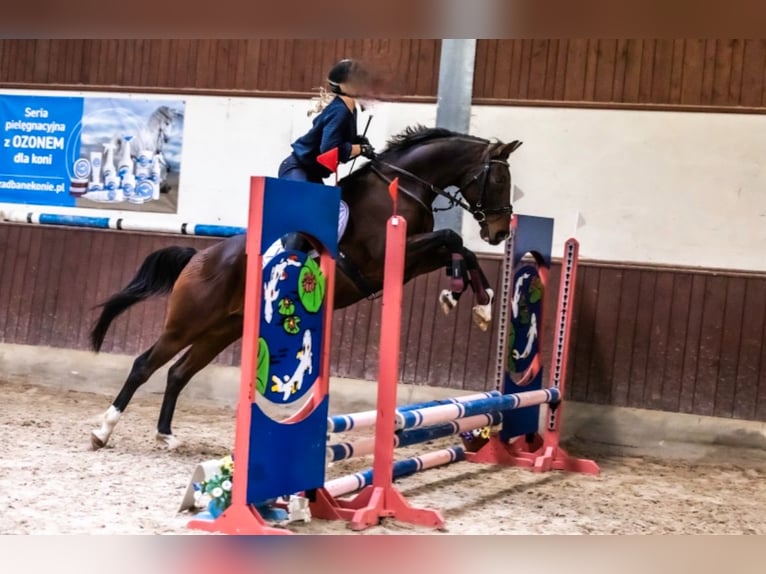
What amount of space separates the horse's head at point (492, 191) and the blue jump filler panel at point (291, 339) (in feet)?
3.79

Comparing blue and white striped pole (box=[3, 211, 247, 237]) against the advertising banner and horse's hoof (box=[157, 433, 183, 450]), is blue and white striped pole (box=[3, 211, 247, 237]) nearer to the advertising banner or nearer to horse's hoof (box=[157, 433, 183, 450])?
the advertising banner

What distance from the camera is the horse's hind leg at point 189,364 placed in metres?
3.78

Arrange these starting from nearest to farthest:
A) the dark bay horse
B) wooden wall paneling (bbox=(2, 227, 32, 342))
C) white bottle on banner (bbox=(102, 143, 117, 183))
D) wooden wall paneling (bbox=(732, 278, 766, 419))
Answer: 1. the dark bay horse
2. wooden wall paneling (bbox=(732, 278, 766, 419))
3. white bottle on banner (bbox=(102, 143, 117, 183))
4. wooden wall paneling (bbox=(2, 227, 32, 342))

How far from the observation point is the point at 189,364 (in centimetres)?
388

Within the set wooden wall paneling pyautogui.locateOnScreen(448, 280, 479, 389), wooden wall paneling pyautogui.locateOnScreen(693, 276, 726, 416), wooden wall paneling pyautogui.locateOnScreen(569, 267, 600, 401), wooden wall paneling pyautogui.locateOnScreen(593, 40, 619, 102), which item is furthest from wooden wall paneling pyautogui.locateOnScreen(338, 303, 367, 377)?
wooden wall paneling pyautogui.locateOnScreen(693, 276, 726, 416)

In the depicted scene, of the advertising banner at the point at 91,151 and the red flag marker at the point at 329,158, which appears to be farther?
the advertising banner at the point at 91,151

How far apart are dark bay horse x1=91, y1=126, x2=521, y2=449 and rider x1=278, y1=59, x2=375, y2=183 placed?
0.80 feet

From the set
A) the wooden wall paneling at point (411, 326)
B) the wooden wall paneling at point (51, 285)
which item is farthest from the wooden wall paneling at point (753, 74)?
the wooden wall paneling at point (51, 285)

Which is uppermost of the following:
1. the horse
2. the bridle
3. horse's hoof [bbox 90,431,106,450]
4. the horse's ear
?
the horse

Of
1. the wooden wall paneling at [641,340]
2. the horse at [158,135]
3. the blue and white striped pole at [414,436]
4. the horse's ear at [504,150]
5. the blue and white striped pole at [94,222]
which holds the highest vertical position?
the horse at [158,135]

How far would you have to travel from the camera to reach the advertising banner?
555cm

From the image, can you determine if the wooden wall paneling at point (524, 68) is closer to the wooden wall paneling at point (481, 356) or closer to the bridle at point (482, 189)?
the wooden wall paneling at point (481, 356)

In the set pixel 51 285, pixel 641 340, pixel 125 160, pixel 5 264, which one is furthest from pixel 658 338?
pixel 5 264

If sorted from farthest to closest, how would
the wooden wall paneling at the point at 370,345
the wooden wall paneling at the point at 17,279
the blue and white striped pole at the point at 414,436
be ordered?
the wooden wall paneling at the point at 17,279, the wooden wall paneling at the point at 370,345, the blue and white striped pole at the point at 414,436
